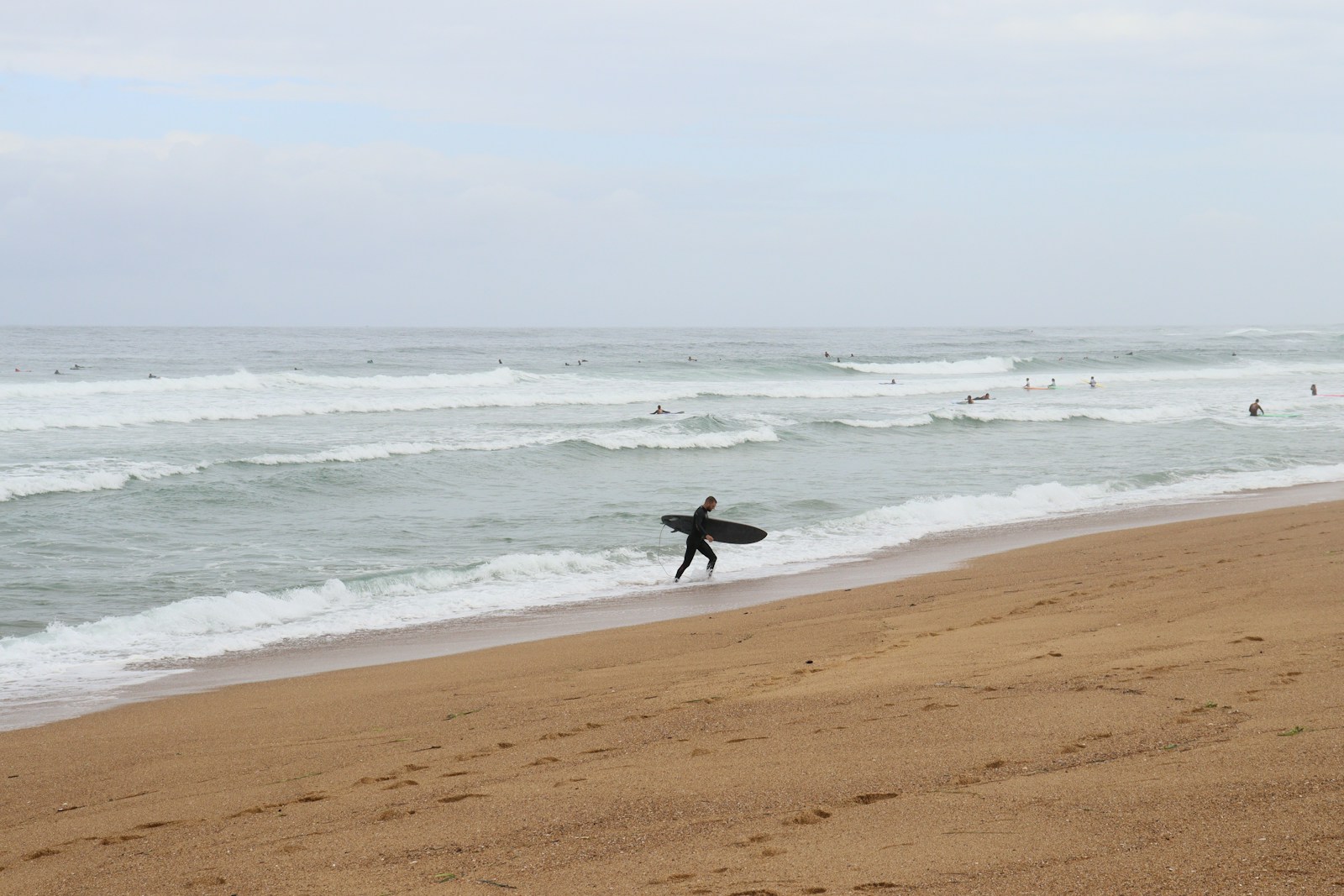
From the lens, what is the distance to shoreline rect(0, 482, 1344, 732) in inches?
363

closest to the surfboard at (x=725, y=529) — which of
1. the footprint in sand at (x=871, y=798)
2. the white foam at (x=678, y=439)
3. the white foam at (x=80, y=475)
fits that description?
the footprint in sand at (x=871, y=798)

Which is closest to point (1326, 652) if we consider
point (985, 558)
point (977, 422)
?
point (985, 558)

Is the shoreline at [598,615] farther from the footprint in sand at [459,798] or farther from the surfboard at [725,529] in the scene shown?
the footprint in sand at [459,798]

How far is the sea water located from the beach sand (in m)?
3.04

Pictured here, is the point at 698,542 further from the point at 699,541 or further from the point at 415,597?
the point at 415,597

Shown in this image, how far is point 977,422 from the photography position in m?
35.7

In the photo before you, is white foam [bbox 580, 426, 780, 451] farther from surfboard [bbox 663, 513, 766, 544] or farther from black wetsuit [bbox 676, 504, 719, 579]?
black wetsuit [bbox 676, 504, 719, 579]

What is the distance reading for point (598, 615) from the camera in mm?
11875

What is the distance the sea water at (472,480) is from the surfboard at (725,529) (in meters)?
0.22

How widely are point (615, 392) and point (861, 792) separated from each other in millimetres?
44781

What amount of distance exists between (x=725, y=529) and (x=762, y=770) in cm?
1065

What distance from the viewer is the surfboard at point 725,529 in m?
15.4

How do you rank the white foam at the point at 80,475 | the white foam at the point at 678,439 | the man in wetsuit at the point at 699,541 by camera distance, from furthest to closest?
the white foam at the point at 678,439
the white foam at the point at 80,475
the man in wetsuit at the point at 699,541

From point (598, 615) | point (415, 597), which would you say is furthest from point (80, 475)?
point (598, 615)
